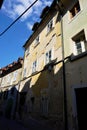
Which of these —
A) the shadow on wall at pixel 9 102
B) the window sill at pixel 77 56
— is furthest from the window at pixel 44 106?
the shadow on wall at pixel 9 102

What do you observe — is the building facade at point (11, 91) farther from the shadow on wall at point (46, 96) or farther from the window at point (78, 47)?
the window at point (78, 47)

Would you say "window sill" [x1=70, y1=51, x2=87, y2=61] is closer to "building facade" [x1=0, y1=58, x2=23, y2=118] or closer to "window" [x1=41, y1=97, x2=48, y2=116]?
"window" [x1=41, y1=97, x2=48, y2=116]

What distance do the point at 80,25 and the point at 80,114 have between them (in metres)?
4.97

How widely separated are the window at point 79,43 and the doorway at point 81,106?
2.30 m

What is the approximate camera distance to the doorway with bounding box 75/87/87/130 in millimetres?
6125

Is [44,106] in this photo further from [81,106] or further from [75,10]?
[75,10]

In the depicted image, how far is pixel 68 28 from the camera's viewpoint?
342 inches

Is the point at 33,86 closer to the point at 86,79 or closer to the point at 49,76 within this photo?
the point at 49,76

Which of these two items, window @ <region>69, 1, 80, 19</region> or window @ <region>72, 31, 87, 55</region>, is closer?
window @ <region>72, 31, 87, 55</region>

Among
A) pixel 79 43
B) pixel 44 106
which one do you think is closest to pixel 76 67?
pixel 79 43

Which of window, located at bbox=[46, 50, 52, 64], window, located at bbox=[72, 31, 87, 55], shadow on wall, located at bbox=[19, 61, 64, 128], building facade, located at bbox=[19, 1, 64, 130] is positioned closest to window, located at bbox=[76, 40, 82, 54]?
window, located at bbox=[72, 31, 87, 55]

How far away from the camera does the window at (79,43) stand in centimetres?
734

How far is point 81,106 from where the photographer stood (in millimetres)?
6434

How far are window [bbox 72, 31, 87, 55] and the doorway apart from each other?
2296 mm
